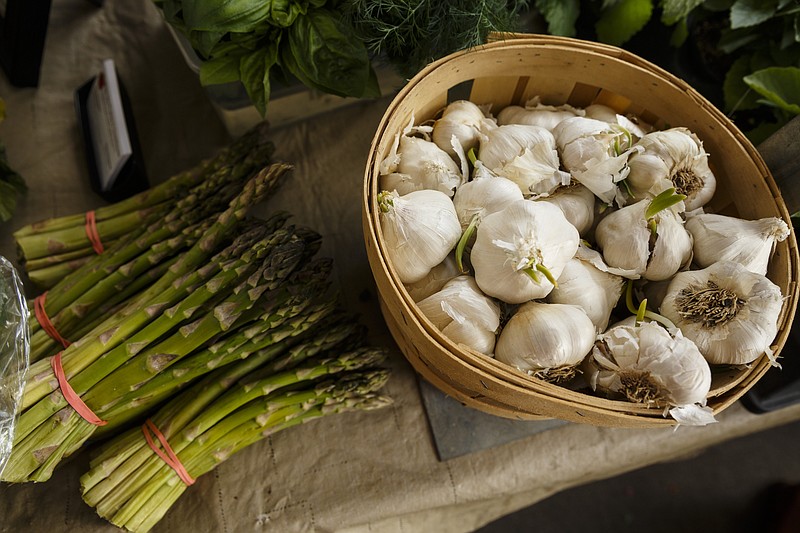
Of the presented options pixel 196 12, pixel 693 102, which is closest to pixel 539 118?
pixel 693 102

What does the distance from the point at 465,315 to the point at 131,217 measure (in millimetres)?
625

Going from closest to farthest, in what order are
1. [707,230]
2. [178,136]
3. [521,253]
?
[521,253] → [707,230] → [178,136]

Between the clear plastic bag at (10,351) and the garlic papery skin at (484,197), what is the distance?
610 mm

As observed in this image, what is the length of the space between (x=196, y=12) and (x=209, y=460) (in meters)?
0.63

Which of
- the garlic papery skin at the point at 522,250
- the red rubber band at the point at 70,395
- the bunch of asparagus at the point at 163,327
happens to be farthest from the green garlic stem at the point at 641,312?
the red rubber band at the point at 70,395

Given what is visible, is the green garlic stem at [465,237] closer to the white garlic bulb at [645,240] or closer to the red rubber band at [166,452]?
the white garlic bulb at [645,240]

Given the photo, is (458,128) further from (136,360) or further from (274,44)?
(136,360)

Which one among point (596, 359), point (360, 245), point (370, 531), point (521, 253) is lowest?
point (370, 531)

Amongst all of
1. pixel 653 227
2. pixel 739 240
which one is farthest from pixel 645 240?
pixel 739 240

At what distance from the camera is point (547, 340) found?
0.69 meters

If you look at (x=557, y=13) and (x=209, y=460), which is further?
(x=557, y=13)

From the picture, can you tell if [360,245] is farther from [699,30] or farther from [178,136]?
[699,30]

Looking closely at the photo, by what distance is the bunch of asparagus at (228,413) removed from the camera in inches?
33.2

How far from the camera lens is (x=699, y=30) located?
47.1 inches
